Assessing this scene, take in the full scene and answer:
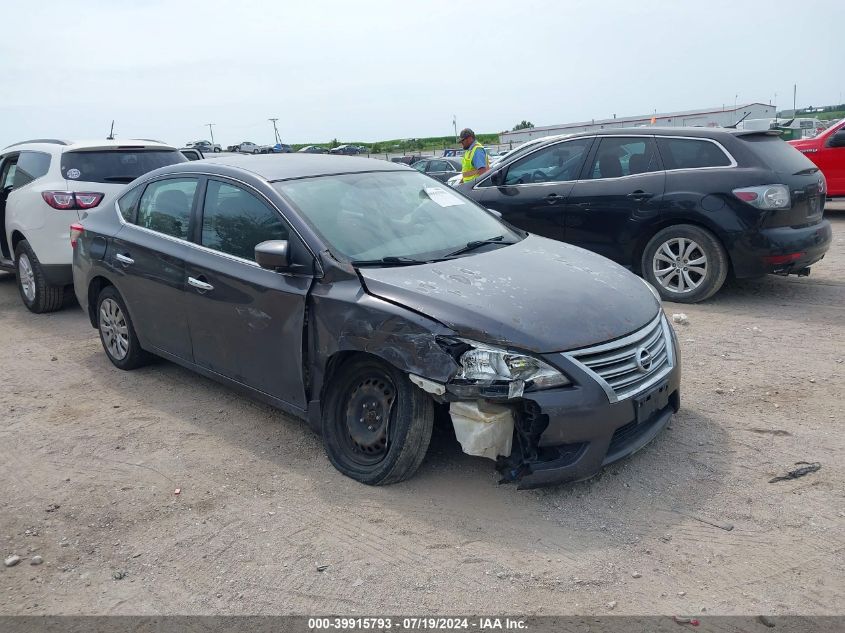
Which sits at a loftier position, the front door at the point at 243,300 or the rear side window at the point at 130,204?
the rear side window at the point at 130,204

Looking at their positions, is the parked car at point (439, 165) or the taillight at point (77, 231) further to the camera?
the parked car at point (439, 165)

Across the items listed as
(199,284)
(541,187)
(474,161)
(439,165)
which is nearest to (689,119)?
(439,165)

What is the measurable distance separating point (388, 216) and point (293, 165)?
0.82m

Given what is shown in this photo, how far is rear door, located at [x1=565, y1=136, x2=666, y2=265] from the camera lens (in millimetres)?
7594

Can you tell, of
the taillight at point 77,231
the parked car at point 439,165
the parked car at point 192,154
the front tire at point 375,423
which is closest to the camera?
the front tire at point 375,423

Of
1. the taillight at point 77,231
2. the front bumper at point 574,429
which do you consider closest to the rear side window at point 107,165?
the taillight at point 77,231

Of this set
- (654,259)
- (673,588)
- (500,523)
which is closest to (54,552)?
(500,523)

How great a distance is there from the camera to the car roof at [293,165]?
189 inches

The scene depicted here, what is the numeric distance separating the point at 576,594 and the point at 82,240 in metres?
4.92

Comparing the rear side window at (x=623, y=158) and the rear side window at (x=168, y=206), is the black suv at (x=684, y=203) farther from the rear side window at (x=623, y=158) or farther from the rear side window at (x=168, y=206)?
the rear side window at (x=168, y=206)

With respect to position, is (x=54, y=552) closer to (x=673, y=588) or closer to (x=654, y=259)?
(x=673, y=588)

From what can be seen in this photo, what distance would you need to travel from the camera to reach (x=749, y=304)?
7.28 m

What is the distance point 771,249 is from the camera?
7.00 m

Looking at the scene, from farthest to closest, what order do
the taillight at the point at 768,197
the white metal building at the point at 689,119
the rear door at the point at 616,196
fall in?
the white metal building at the point at 689,119 → the rear door at the point at 616,196 → the taillight at the point at 768,197
